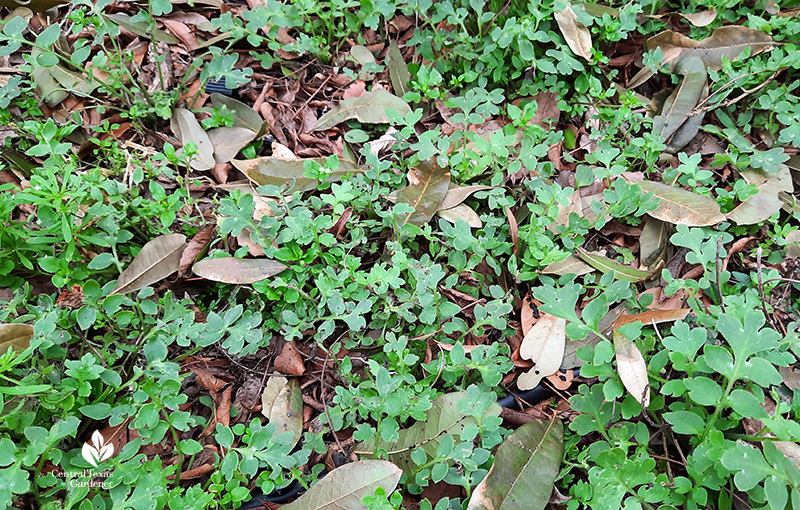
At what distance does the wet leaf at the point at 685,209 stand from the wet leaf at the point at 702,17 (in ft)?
3.11

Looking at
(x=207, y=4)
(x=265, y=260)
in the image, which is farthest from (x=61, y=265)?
(x=207, y=4)

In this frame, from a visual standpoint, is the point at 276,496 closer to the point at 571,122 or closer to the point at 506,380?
the point at 506,380

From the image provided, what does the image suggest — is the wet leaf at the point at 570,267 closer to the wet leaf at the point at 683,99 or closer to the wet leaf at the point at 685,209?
the wet leaf at the point at 685,209

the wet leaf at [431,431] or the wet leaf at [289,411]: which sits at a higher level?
the wet leaf at [431,431]

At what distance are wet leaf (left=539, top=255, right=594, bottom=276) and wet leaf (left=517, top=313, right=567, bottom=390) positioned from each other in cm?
19

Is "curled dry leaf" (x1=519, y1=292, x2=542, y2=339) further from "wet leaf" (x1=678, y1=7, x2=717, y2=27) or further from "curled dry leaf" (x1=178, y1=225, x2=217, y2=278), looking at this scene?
"wet leaf" (x1=678, y1=7, x2=717, y2=27)

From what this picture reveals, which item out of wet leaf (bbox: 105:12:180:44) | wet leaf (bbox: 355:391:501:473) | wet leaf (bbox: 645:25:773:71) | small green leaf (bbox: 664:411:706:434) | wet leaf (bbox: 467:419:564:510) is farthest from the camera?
wet leaf (bbox: 105:12:180:44)

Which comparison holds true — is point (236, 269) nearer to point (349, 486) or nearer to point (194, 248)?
point (194, 248)

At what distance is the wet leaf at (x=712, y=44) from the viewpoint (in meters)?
2.43

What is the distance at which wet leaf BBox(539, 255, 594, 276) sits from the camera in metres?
2.01

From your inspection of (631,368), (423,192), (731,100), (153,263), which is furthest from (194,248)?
(731,100)

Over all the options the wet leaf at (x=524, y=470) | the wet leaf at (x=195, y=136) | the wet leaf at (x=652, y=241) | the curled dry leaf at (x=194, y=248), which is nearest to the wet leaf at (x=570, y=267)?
the wet leaf at (x=652, y=241)

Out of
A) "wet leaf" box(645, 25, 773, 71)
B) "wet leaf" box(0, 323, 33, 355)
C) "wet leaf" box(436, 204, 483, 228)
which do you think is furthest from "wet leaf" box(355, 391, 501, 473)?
"wet leaf" box(645, 25, 773, 71)

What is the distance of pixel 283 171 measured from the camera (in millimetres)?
2270
